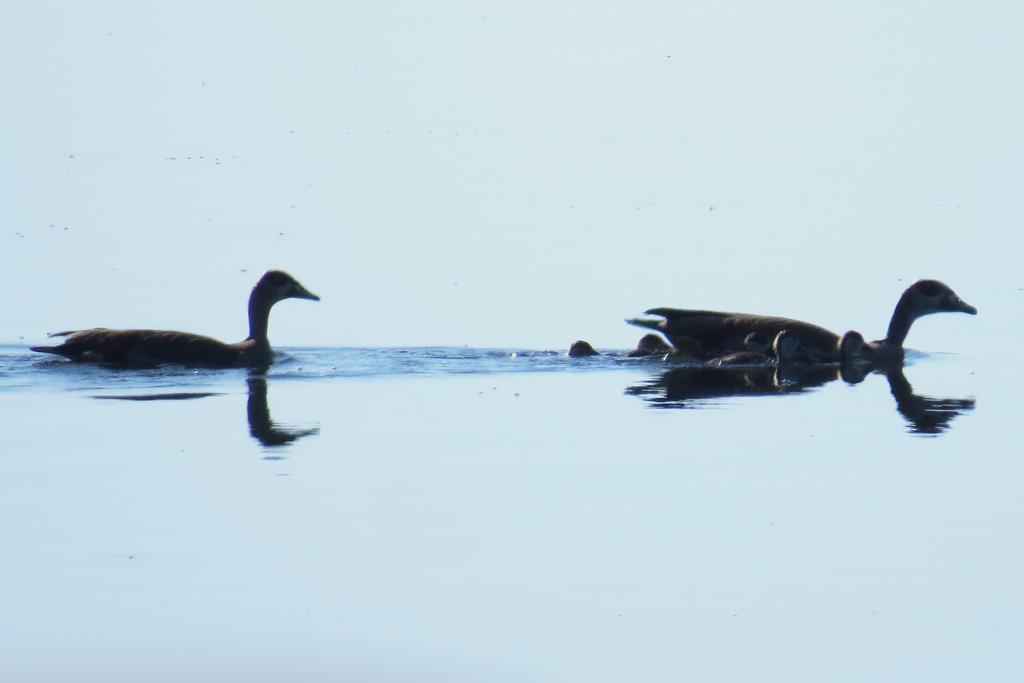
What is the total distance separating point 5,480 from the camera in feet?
42.5

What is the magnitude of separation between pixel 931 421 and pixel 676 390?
2636mm

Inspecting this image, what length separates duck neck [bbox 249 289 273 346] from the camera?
65.7ft

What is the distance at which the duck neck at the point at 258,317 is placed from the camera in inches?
789

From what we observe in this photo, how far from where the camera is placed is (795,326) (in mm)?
20516

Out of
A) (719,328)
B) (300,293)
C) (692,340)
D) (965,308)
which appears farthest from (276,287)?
(965,308)

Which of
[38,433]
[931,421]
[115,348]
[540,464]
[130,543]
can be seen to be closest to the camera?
[130,543]

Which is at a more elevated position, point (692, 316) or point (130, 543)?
point (692, 316)

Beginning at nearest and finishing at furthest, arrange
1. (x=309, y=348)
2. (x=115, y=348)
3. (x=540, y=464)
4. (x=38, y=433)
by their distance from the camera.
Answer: (x=540, y=464)
(x=38, y=433)
(x=115, y=348)
(x=309, y=348)

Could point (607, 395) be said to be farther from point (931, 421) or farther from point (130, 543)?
point (130, 543)

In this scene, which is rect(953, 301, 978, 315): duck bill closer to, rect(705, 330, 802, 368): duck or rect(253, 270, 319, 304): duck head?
rect(705, 330, 802, 368): duck

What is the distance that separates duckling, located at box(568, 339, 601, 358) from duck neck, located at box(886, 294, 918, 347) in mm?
3257

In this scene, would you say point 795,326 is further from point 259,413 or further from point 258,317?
point 259,413

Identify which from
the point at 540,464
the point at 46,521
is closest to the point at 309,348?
the point at 540,464

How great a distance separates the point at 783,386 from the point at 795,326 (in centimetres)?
189
